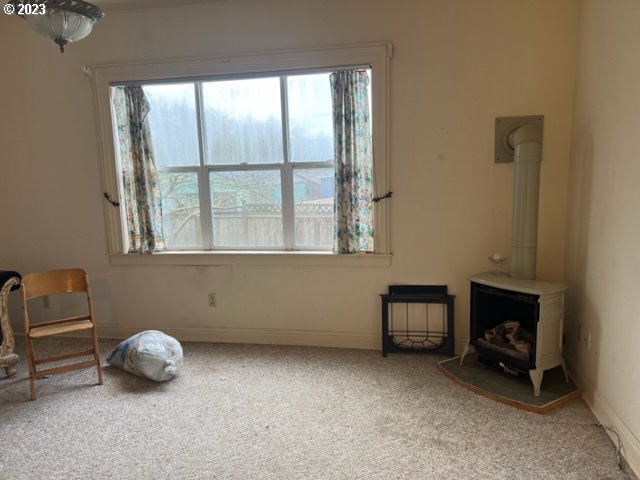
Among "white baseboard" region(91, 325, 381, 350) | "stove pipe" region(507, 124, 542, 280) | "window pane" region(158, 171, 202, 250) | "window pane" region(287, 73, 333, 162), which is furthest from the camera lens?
"window pane" region(158, 171, 202, 250)

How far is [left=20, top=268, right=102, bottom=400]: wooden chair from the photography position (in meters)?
2.63

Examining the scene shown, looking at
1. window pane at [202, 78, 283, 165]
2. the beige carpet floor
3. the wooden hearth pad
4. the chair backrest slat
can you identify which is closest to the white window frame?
window pane at [202, 78, 283, 165]

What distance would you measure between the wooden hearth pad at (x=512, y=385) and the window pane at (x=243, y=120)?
81.0 inches

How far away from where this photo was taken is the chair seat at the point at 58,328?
2.64 metres

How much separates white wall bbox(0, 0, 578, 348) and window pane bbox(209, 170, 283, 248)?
26 cm

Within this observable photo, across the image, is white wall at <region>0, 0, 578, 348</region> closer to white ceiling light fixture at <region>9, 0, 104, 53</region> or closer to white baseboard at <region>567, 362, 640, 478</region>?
white baseboard at <region>567, 362, 640, 478</region>

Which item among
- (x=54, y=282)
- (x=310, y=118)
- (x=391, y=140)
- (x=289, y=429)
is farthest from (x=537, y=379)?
(x=54, y=282)

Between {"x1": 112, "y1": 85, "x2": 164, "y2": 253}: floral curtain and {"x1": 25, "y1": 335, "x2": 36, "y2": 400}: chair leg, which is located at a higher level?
{"x1": 112, "y1": 85, "x2": 164, "y2": 253}: floral curtain

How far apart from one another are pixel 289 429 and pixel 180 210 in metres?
2.04

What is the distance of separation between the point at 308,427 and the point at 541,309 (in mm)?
1492

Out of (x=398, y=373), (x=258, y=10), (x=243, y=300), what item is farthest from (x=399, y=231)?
(x=258, y=10)

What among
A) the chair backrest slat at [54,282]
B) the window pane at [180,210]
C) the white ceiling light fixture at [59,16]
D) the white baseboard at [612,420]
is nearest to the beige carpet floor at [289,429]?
the white baseboard at [612,420]

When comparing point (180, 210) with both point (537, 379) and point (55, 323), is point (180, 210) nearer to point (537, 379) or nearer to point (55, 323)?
point (55, 323)

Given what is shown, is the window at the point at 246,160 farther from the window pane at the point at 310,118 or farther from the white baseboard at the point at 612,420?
the white baseboard at the point at 612,420
